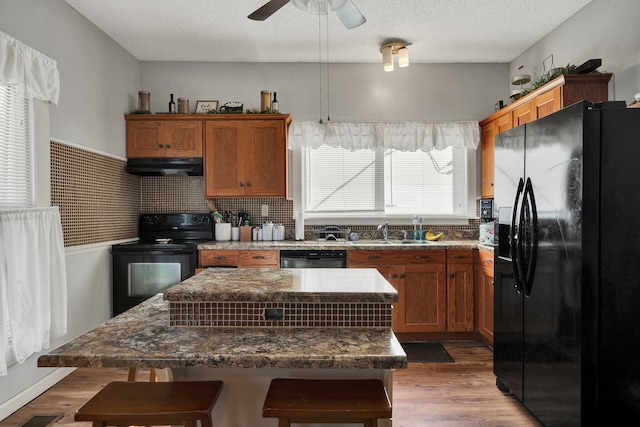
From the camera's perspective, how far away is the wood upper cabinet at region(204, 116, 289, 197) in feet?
13.0

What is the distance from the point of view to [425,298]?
12.3 feet

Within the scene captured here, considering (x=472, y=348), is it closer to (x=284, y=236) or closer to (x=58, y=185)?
(x=284, y=236)

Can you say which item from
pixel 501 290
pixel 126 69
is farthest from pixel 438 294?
pixel 126 69

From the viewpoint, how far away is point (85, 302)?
329cm

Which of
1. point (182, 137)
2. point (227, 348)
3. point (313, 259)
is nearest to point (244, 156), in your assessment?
point (182, 137)

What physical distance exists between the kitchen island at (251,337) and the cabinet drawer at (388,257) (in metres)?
1.93

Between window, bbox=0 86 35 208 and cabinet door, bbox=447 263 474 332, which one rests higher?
window, bbox=0 86 35 208

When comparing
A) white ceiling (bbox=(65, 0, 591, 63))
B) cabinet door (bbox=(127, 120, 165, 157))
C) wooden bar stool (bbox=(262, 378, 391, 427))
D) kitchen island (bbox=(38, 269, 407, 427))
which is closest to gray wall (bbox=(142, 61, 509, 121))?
white ceiling (bbox=(65, 0, 591, 63))

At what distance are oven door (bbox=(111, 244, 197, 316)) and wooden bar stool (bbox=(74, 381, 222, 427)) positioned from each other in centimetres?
227

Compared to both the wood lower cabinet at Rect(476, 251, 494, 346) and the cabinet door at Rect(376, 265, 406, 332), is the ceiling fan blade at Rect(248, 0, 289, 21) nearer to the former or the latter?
the cabinet door at Rect(376, 265, 406, 332)

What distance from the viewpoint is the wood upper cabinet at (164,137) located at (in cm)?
398

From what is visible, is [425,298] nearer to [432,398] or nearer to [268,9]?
[432,398]

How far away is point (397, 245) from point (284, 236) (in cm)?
123

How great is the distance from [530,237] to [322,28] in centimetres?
242
